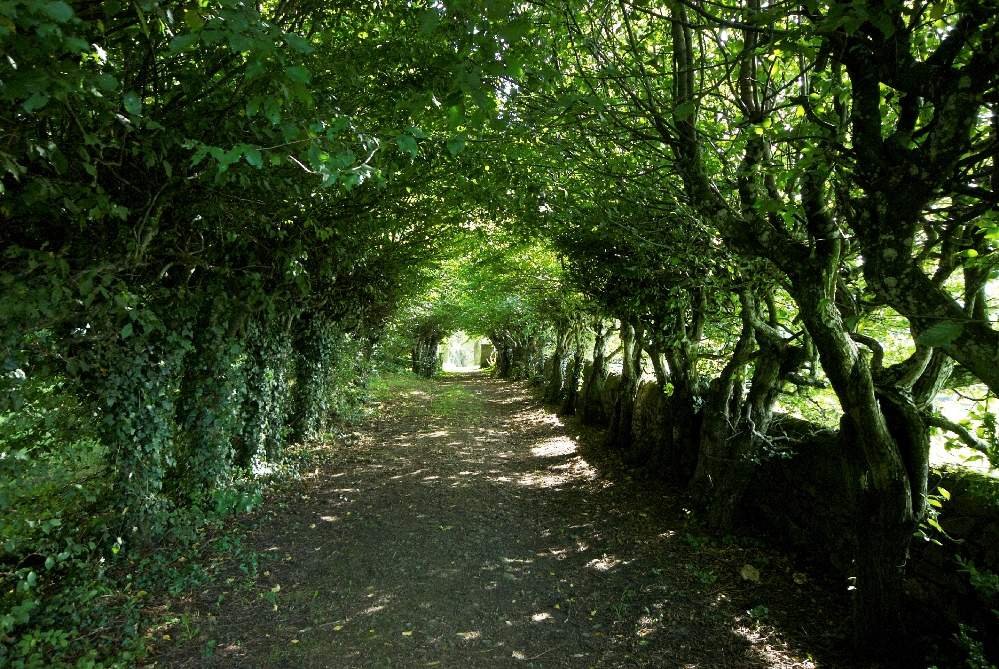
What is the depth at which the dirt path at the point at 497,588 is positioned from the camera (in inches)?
172

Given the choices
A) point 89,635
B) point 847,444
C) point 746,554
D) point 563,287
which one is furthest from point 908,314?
point 563,287

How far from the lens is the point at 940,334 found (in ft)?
5.69

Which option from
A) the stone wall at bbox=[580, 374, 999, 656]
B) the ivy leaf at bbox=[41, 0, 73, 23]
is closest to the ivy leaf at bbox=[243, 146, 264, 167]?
the ivy leaf at bbox=[41, 0, 73, 23]

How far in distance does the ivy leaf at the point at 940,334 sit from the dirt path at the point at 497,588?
3717mm

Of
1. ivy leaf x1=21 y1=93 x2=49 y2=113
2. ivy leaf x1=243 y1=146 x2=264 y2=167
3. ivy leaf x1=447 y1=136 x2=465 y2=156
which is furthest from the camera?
ivy leaf x1=447 y1=136 x2=465 y2=156

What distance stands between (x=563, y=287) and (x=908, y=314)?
34.9 ft

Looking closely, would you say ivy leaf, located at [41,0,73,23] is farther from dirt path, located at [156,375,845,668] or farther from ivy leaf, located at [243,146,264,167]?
dirt path, located at [156,375,845,668]

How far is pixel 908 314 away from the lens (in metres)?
2.91

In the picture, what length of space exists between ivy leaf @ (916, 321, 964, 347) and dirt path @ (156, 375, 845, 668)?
372 centimetres

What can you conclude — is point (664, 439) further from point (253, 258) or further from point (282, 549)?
point (253, 258)

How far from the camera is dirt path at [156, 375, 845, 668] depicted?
436 cm

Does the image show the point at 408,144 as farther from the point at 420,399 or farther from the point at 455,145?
the point at 420,399

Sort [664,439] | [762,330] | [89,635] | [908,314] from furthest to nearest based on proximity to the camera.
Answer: [664,439] → [762,330] → [89,635] → [908,314]

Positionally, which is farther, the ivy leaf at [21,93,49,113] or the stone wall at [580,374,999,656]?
the stone wall at [580,374,999,656]
